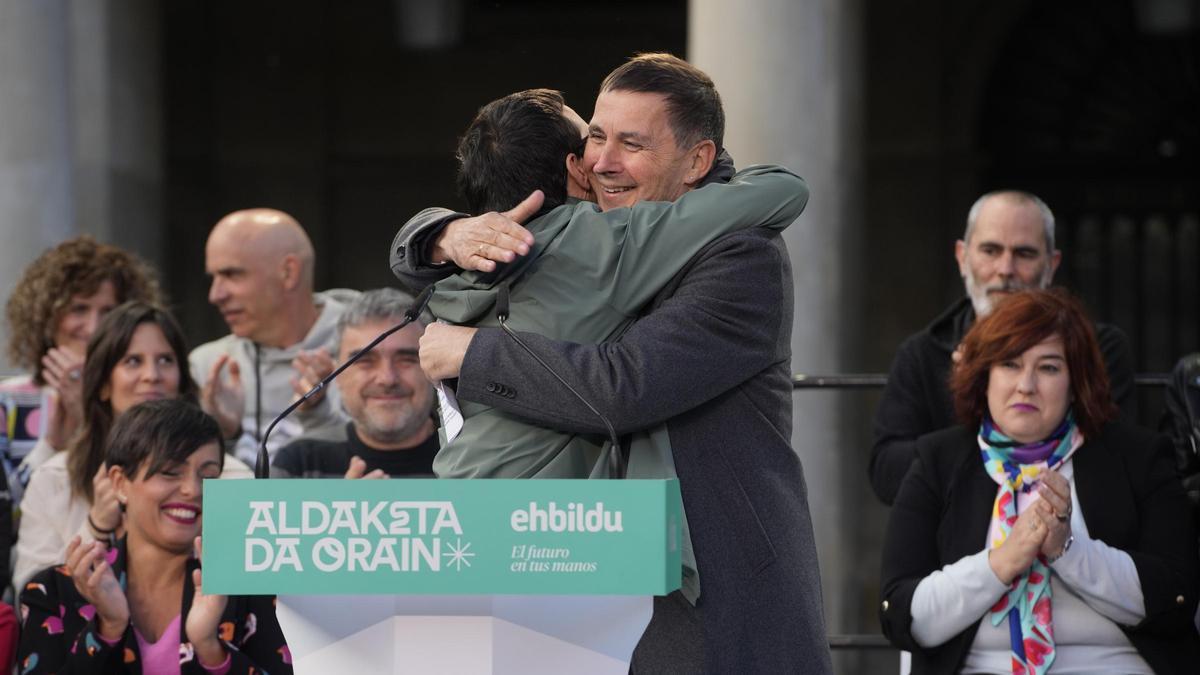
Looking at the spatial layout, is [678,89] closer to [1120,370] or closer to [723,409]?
[723,409]

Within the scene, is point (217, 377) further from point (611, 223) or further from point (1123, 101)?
point (1123, 101)

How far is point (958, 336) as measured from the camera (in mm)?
6121

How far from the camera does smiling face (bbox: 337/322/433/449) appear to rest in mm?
5855

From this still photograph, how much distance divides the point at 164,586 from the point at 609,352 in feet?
7.42

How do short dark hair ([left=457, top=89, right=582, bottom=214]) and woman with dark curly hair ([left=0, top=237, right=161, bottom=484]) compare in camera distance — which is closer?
short dark hair ([left=457, top=89, right=582, bottom=214])

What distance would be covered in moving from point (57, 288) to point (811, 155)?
3421 millimetres

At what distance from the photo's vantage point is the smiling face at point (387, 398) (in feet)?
19.2

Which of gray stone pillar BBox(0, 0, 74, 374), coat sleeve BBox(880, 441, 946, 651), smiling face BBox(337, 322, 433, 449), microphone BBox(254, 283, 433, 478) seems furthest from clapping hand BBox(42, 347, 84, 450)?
microphone BBox(254, 283, 433, 478)

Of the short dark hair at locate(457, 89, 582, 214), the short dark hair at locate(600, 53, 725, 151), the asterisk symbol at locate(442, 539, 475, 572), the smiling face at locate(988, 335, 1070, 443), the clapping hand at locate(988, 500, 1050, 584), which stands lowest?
the clapping hand at locate(988, 500, 1050, 584)

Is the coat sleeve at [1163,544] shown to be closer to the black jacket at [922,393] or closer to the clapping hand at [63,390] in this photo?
the black jacket at [922,393]

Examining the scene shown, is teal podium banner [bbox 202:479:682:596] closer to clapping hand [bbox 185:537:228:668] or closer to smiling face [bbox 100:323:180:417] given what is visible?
clapping hand [bbox 185:537:228:668]

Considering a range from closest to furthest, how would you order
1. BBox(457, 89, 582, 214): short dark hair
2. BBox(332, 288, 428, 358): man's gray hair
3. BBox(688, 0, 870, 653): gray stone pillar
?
BBox(457, 89, 582, 214): short dark hair < BBox(332, 288, 428, 358): man's gray hair < BBox(688, 0, 870, 653): gray stone pillar

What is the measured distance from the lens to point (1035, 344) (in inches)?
204

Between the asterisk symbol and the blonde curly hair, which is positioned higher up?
the asterisk symbol
